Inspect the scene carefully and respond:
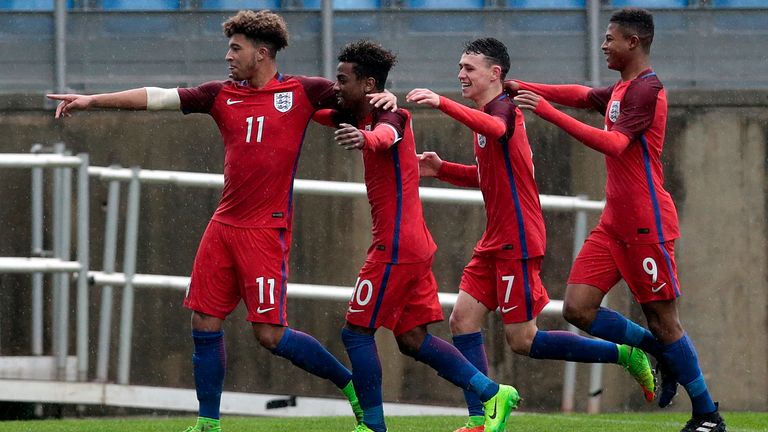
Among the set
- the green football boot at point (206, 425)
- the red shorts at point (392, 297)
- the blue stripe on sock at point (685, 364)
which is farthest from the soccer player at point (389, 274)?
the blue stripe on sock at point (685, 364)

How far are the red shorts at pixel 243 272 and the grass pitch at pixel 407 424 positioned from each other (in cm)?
115

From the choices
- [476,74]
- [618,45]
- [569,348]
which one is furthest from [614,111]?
[569,348]

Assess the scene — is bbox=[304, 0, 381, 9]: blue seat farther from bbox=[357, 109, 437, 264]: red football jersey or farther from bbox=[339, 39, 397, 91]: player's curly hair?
bbox=[357, 109, 437, 264]: red football jersey

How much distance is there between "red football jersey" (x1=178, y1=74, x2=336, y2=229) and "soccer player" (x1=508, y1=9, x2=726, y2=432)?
3.86 ft

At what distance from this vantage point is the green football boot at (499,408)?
7324 mm

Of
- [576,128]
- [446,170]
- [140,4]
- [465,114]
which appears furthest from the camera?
[140,4]

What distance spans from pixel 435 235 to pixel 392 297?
3.64m

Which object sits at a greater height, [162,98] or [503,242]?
[162,98]

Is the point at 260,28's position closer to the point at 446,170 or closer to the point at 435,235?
the point at 446,170

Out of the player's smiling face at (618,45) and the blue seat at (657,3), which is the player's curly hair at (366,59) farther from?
the blue seat at (657,3)

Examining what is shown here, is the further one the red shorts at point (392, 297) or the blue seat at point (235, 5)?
the blue seat at point (235, 5)

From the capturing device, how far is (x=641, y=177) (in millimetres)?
7754

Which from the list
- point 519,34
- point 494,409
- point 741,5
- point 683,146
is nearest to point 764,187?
point 683,146

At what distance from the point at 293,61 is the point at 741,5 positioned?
11.6 feet
